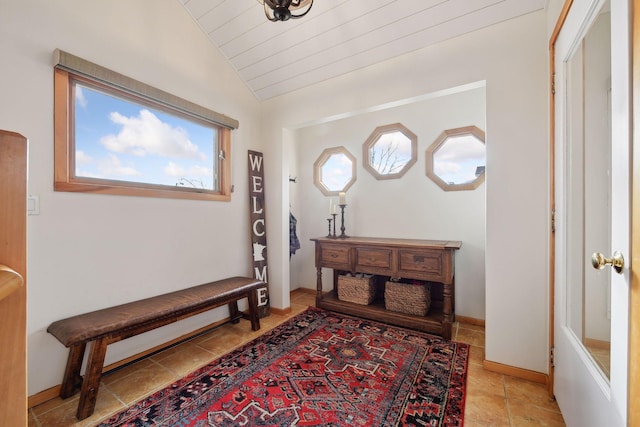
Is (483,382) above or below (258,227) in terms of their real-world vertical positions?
below

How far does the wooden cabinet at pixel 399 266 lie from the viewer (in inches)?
95.3

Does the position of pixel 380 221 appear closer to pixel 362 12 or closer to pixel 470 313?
pixel 470 313

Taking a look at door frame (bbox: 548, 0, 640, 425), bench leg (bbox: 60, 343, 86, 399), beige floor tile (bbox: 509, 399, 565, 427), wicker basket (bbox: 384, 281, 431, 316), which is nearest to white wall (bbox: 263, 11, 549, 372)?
beige floor tile (bbox: 509, 399, 565, 427)

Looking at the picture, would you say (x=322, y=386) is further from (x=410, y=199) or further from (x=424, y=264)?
(x=410, y=199)

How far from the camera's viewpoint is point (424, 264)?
2520mm

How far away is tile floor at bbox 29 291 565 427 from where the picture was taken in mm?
1476

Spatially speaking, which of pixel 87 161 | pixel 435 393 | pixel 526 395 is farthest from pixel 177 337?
pixel 526 395

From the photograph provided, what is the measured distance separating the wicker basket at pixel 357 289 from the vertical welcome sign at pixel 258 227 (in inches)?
34.1

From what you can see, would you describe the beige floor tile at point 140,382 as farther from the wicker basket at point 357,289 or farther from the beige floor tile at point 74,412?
the wicker basket at point 357,289

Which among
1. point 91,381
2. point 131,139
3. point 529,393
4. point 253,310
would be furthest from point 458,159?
point 91,381

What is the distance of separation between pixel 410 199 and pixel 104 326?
9.41 ft

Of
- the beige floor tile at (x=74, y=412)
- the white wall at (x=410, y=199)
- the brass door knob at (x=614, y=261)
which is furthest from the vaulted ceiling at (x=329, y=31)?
the beige floor tile at (x=74, y=412)

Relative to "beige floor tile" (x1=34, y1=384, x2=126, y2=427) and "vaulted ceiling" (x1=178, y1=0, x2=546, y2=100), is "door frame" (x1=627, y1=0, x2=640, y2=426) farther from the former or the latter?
"beige floor tile" (x1=34, y1=384, x2=126, y2=427)

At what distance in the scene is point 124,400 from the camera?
164 centimetres
